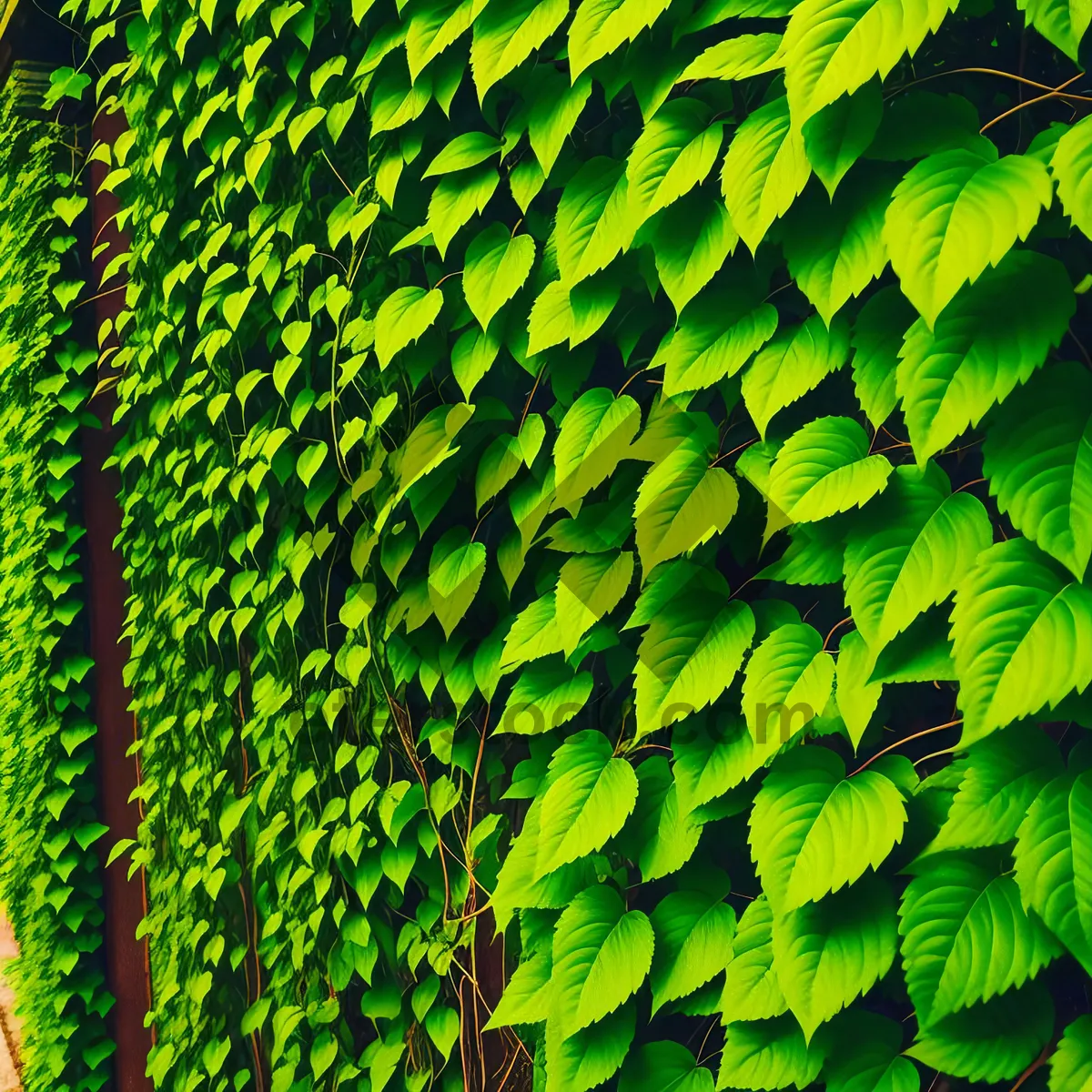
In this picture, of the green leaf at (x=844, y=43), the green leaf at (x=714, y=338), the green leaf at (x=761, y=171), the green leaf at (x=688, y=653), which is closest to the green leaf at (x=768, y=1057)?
the green leaf at (x=688, y=653)

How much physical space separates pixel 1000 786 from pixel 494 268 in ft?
2.94

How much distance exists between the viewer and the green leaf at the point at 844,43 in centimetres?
96

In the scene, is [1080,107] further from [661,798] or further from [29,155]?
[29,155]

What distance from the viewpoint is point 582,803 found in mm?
1313

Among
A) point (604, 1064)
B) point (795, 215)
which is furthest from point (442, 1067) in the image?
point (795, 215)

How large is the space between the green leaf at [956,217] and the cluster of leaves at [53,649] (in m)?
2.71

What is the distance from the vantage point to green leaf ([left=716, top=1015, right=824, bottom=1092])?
1.13 metres

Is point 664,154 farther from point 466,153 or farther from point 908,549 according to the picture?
point 908,549

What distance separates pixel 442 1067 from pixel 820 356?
50.7 inches

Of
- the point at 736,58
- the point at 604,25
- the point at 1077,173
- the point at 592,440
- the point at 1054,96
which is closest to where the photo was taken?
the point at 1077,173

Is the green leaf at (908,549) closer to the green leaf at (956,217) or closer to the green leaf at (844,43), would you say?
the green leaf at (956,217)

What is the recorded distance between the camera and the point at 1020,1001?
A: 1016 mm

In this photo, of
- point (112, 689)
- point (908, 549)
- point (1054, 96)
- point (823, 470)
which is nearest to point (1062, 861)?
point (908, 549)

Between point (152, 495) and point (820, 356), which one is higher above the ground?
point (820, 356)
